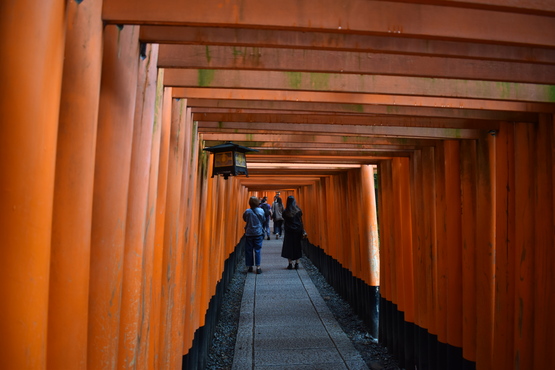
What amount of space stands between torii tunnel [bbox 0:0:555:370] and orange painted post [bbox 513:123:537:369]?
11 mm

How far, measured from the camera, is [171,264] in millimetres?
2916

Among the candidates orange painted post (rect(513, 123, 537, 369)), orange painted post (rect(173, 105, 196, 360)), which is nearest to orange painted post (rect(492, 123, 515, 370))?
orange painted post (rect(513, 123, 537, 369))

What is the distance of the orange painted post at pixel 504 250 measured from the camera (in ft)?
10.4

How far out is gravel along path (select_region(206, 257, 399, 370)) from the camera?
5.43 m

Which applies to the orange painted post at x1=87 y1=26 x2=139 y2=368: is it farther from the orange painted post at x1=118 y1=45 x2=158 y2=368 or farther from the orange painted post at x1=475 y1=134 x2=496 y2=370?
the orange painted post at x1=475 y1=134 x2=496 y2=370

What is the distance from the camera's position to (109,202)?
1592 mm

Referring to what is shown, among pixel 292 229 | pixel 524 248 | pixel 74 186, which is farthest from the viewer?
pixel 292 229

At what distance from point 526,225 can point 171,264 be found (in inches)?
99.1

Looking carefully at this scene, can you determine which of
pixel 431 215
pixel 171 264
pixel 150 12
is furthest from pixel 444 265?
pixel 150 12

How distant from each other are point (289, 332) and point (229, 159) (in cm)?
343

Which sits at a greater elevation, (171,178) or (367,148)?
(367,148)

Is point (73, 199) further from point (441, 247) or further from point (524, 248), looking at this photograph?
point (441, 247)

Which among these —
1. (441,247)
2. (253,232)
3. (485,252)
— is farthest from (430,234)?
(253,232)

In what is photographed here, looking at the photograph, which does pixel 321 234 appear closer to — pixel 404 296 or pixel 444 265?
pixel 404 296
